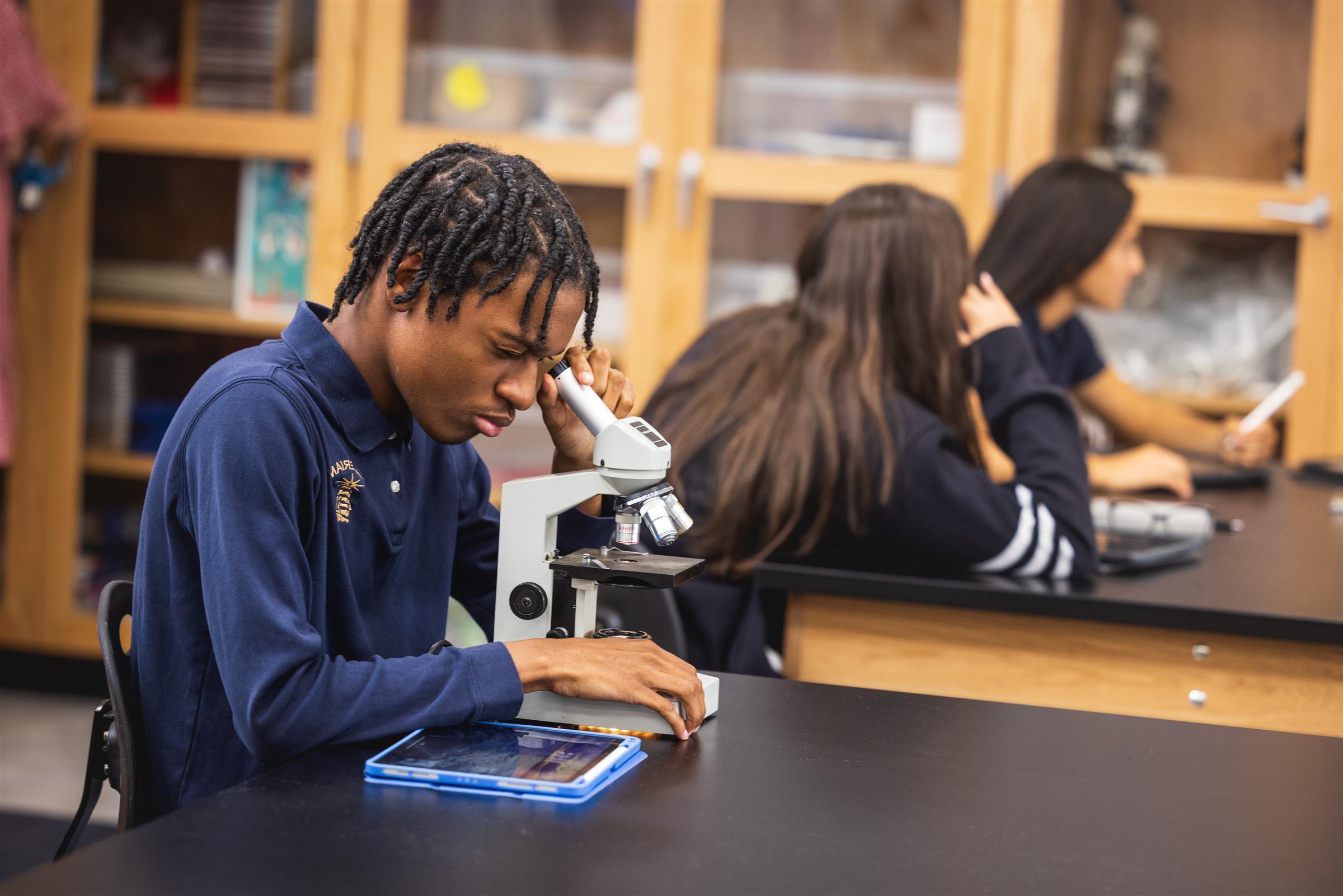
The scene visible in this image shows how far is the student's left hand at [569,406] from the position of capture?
122 cm

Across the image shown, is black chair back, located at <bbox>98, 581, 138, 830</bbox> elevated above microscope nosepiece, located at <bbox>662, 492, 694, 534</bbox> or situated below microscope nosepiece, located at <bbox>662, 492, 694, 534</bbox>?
below

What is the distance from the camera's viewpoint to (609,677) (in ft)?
3.47

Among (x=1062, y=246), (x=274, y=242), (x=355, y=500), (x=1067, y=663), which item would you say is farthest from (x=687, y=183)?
(x=355, y=500)

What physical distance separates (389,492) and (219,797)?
1.12 ft

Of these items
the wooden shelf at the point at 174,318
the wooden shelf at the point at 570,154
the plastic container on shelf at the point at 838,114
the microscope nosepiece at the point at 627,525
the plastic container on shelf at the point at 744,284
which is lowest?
the microscope nosepiece at the point at 627,525

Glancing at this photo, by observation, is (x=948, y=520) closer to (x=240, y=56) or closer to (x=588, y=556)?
(x=588, y=556)

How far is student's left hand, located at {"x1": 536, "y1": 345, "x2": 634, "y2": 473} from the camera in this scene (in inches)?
48.2

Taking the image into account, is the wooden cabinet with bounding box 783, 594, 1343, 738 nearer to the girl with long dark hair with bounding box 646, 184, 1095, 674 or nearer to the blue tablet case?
the girl with long dark hair with bounding box 646, 184, 1095, 674

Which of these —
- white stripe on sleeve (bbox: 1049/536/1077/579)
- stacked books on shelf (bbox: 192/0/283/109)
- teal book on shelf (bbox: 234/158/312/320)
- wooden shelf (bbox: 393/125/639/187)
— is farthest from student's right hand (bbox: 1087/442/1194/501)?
stacked books on shelf (bbox: 192/0/283/109)

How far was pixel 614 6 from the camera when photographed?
131 inches

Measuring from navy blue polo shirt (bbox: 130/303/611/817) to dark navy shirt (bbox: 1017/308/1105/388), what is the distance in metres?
1.83

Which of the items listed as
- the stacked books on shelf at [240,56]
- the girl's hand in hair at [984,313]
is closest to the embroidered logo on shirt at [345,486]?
the girl's hand in hair at [984,313]

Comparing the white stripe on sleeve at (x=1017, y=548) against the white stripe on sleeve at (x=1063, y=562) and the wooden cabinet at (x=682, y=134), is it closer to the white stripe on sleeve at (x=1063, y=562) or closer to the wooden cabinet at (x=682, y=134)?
the white stripe on sleeve at (x=1063, y=562)

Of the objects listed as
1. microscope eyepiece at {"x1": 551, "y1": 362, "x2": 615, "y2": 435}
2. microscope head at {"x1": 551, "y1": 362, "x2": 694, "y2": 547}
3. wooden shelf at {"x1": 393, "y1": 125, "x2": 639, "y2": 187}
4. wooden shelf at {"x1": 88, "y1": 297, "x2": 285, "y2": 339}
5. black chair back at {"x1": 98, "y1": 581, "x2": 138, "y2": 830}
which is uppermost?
wooden shelf at {"x1": 393, "y1": 125, "x2": 639, "y2": 187}
